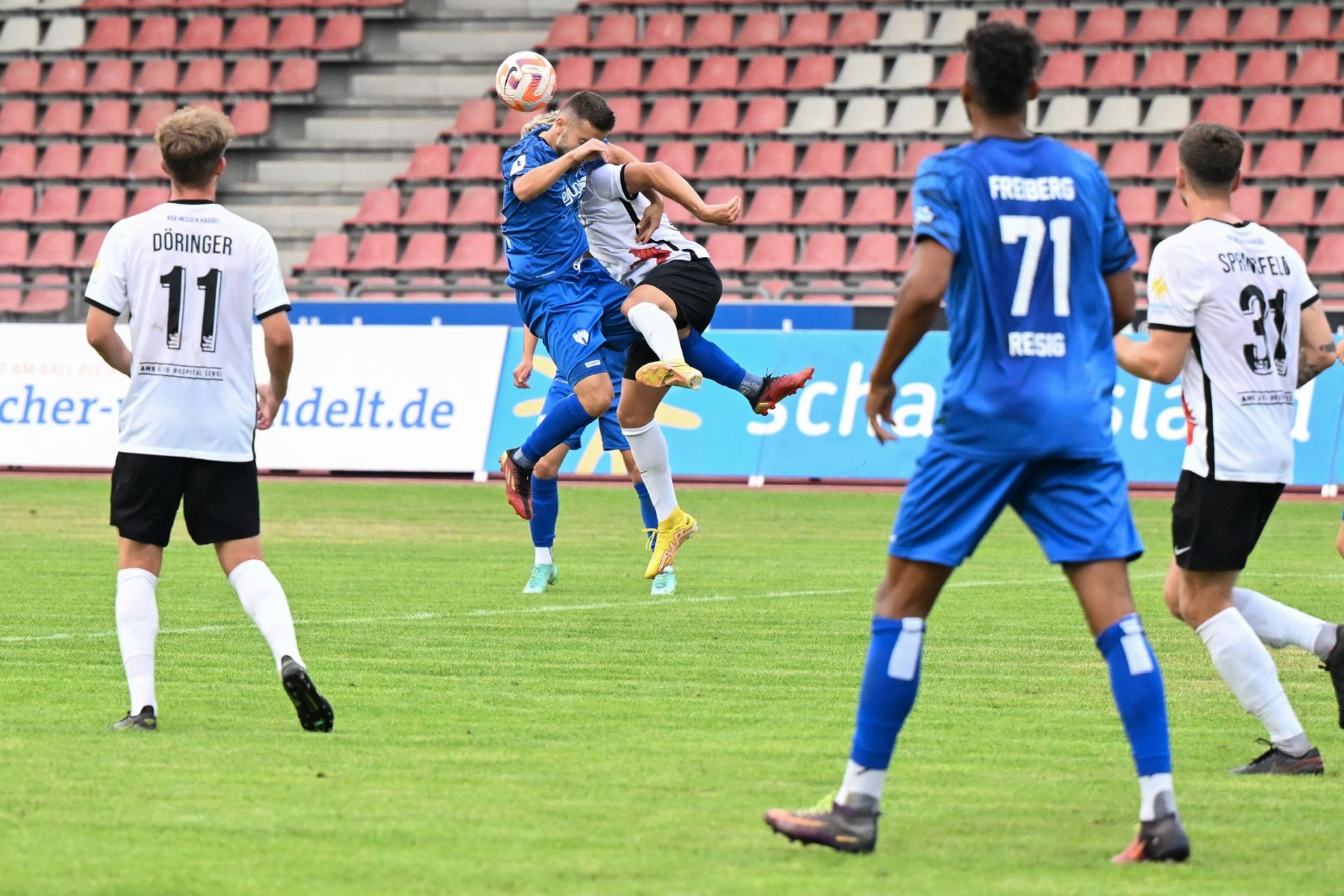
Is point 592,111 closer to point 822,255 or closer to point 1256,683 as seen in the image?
point 1256,683

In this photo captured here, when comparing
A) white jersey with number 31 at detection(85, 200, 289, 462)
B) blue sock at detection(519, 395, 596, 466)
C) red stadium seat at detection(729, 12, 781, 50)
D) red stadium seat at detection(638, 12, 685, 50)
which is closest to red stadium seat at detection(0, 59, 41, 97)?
red stadium seat at detection(638, 12, 685, 50)

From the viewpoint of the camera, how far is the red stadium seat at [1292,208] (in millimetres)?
22656

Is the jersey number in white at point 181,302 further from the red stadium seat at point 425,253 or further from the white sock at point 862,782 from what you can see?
the red stadium seat at point 425,253

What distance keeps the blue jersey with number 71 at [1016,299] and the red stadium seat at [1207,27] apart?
21.6 metres

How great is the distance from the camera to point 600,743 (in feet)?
20.9

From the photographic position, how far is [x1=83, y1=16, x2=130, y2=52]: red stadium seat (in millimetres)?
30594

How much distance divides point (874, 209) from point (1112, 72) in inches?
143

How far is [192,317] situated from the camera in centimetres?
643

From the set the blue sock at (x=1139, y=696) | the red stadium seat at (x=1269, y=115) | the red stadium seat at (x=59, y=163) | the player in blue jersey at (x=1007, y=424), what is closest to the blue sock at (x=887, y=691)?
the player in blue jersey at (x=1007, y=424)

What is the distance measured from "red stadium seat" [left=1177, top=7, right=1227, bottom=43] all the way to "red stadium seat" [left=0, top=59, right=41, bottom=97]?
52.1 feet

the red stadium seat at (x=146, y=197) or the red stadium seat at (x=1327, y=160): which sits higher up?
the red stadium seat at (x=1327, y=160)

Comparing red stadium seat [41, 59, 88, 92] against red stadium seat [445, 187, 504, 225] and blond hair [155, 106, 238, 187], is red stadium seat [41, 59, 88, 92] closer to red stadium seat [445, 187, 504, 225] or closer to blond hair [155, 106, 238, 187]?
red stadium seat [445, 187, 504, 225]

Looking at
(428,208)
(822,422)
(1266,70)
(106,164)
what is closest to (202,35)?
(106,164)

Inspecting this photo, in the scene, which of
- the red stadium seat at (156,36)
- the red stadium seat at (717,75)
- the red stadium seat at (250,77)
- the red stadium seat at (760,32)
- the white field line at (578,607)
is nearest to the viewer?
the white field line at (578,607)
